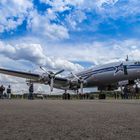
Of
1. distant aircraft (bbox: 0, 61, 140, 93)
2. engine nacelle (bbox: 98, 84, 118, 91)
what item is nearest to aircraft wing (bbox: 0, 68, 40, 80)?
distant aircraft (bbox: 0, 61, 140, 93)

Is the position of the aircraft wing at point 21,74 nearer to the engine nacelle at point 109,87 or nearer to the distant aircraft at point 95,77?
the distant aircraft at point 95,77

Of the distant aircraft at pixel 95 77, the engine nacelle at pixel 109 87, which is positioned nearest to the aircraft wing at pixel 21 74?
the distant aircraft at pixel 95 77

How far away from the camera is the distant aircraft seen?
1387 inches

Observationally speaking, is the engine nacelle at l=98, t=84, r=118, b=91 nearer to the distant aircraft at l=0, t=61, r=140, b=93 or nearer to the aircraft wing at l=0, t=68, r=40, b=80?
the distant aircraft at l=0, t=61, r=140, b=93

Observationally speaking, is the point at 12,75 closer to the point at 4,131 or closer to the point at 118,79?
the point at 118,79

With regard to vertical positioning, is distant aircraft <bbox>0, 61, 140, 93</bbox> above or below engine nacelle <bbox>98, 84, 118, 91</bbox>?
above

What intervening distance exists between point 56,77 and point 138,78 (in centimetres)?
1066

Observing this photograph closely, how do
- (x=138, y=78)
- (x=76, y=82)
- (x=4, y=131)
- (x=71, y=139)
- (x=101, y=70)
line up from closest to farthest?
(x=71, y=139)
(x=4, y=131)
(x=138, y=78)
(x=101, y=70)
(x=76, y=82)

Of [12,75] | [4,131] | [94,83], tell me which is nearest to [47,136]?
[4,131]

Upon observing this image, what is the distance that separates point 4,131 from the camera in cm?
631

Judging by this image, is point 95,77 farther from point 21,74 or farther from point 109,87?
point 21,74

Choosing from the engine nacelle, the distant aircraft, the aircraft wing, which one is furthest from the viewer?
the aircraft wing

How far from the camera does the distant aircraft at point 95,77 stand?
3522 cm

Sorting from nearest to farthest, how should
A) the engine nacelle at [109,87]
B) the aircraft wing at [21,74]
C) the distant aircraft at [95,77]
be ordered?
1. the distant aircraft at [95,77]
2. the engine nacelle at [109,87]
3. the aircraft wing at [21,74]
